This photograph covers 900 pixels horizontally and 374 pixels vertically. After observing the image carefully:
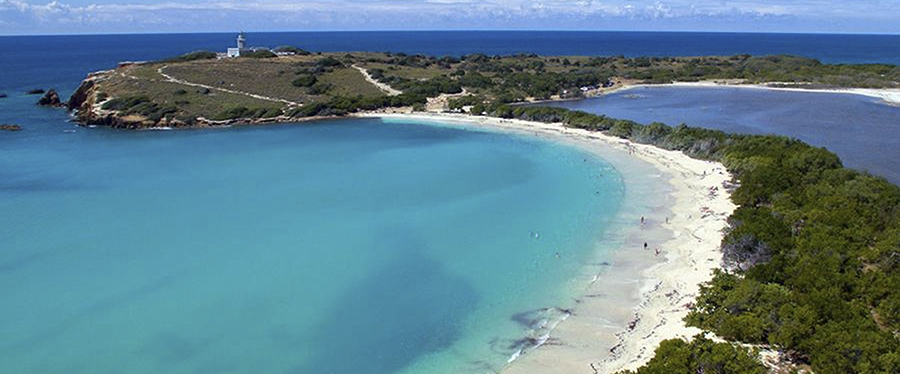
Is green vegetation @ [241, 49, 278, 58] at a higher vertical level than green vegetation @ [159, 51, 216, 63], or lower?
higher

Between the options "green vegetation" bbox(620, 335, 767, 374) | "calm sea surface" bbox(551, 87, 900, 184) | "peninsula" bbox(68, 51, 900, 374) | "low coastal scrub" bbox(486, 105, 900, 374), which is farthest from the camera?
"calm sea surface" bbox(551, 87, 900, 184)

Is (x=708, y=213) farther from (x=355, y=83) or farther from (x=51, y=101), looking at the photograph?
(x=51, y=101)

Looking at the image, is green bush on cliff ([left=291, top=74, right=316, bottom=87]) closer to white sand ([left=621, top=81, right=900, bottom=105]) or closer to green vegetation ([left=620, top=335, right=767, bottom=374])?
white sand ([left=621, top=81, right=900, bottom=105])

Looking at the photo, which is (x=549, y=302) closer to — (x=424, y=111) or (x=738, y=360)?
(x=738, y=360)

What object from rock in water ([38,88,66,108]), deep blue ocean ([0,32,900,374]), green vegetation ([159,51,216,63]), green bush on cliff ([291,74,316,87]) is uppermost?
green vegetation ([159,51,216,63])

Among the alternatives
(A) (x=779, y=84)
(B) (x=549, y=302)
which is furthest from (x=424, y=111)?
(A) (x=779, y=84)

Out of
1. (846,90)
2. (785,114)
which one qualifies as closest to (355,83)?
(785,114)

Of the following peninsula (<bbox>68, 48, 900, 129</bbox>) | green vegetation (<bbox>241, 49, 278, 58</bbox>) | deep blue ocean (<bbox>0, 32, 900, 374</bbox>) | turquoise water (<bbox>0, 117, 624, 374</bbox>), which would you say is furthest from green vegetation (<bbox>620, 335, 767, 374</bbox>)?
green vegetation (<bbox>241, 49, 278, 58</bbox>)

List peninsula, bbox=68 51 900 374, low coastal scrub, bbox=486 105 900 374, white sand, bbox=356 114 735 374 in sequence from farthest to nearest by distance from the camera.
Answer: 1. white sand, bbox=356 114 735 374
2. peninsula, bbox=68 51 900 374
3. low coastal scrub, bbox=486 105 900 374
